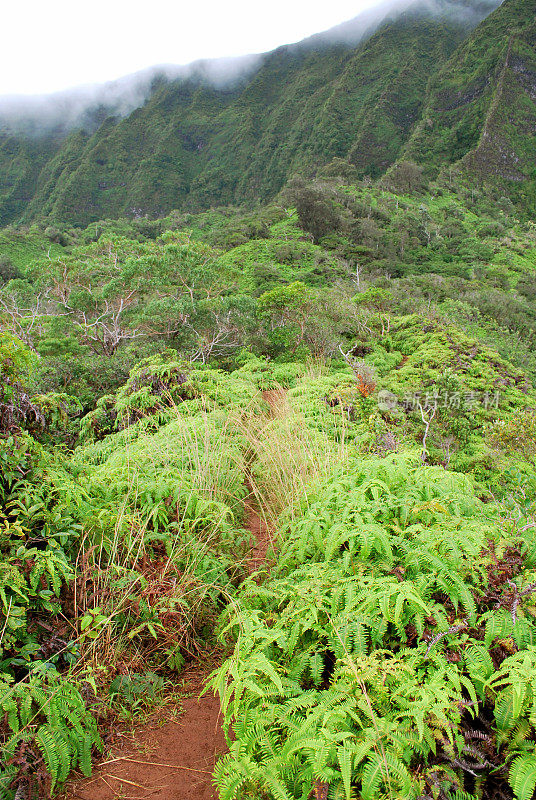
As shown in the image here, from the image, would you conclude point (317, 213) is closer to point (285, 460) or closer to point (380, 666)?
point (285, 460)

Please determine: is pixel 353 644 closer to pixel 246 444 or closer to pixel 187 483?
pixel 187 483

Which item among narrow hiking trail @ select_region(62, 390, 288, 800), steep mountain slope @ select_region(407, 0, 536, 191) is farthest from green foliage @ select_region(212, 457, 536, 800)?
steep mountain slope @ select_region(407, 0, 536, 191)

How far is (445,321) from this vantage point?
1285 centimetres

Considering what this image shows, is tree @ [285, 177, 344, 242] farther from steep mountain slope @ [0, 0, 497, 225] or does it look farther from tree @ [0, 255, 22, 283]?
steep mountain slope @ [0, 0, 497, 225]

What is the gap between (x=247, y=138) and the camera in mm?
87188

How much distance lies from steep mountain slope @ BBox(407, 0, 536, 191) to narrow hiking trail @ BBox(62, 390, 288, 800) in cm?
5911

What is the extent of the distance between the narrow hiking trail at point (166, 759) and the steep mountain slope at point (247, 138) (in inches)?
2689

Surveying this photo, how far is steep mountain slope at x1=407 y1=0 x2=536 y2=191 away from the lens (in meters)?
52.7

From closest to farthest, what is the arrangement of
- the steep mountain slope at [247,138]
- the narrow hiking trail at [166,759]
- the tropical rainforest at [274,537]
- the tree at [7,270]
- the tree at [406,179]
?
1. the tropical rainforest at [274,537]
2. the narrow hiking trail at [166,759]
3. the tree at [7,270]
4. the tree at [406,179]
5. the steep mountain slope at [247,138]

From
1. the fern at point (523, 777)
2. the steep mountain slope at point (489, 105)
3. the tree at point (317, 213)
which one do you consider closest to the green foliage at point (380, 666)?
the fern at point (523, 777)

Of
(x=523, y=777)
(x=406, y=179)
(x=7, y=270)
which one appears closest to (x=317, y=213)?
(x=406, y=179)

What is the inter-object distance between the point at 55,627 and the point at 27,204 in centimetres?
8832

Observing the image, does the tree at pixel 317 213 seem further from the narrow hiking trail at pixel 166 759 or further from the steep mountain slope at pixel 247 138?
the steep mountain slope at pixel 247 138

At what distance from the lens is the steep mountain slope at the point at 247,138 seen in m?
69.6
